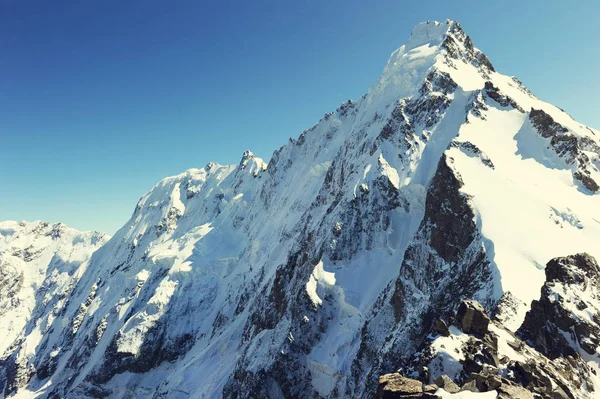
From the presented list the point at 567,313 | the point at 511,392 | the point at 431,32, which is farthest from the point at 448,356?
the point at 431,32

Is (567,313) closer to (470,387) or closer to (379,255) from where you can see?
(470,387)

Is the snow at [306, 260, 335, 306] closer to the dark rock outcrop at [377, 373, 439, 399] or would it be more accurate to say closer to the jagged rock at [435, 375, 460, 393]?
the dark rock outcrop at [377, 373, 439, 399]

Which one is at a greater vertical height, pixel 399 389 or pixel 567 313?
pixel 567 313

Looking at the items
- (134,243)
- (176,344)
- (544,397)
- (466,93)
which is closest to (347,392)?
(544,397)

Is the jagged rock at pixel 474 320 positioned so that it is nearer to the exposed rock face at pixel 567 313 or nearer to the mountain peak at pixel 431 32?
the exposed rock face at pixel 567 313

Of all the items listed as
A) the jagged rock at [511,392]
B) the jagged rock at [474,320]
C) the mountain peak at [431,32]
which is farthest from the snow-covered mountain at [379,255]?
the jagged rock at [511,392]

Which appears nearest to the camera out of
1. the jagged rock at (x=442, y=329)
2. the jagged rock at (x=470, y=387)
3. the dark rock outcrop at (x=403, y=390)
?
the dark rock outcrop at (x=403, y=390)

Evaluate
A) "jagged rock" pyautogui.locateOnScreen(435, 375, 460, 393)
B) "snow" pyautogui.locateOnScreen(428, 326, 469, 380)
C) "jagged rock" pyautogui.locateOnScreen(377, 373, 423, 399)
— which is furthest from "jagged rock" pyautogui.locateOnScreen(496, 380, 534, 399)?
"snow" pyautogui.locateOnScreen(428, 326, 469, 380)

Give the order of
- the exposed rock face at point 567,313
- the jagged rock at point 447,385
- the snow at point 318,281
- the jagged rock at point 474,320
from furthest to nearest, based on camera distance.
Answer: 1. the snow at point 318,281
2. the exposed rock face at point 567,313
3. the jagged rock at point 474,320
4. the jagged rock at point 447,385
